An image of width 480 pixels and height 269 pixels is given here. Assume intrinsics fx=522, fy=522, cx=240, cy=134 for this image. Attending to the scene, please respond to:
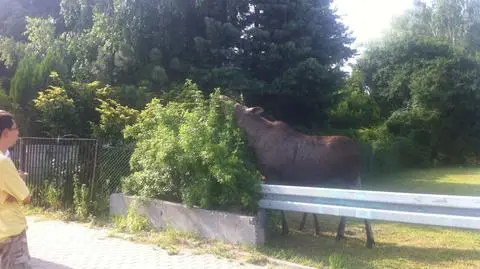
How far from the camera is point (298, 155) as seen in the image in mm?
8750

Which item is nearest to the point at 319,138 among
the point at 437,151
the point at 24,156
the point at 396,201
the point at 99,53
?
the point at 396,201

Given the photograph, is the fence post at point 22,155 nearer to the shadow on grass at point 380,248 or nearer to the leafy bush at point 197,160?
the leafy bush at point 197,160

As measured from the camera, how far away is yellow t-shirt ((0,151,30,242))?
388cm

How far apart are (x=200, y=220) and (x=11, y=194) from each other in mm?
4421

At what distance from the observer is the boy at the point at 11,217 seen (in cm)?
389

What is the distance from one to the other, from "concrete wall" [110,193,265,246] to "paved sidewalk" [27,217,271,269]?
0.59 meters

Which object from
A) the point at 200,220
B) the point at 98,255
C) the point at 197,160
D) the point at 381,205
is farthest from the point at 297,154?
the point at 98,255

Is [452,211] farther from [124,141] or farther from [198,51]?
[198,51]

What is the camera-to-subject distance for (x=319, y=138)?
28.6ft

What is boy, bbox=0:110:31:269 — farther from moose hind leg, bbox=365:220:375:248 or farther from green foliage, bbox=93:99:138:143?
green foliage, bbox=93:99:138:143

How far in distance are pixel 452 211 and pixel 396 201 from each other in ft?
2.25

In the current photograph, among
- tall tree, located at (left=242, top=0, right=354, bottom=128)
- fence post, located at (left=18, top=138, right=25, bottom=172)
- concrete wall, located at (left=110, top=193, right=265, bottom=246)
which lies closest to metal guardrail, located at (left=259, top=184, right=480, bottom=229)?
concrete wall, located at (left=110, top=193, right=265, bottom=246)

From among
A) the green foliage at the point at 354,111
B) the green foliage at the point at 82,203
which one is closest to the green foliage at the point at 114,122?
the green foliage at the point at 82,203

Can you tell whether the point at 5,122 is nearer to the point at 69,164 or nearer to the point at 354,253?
the point at 354,253
